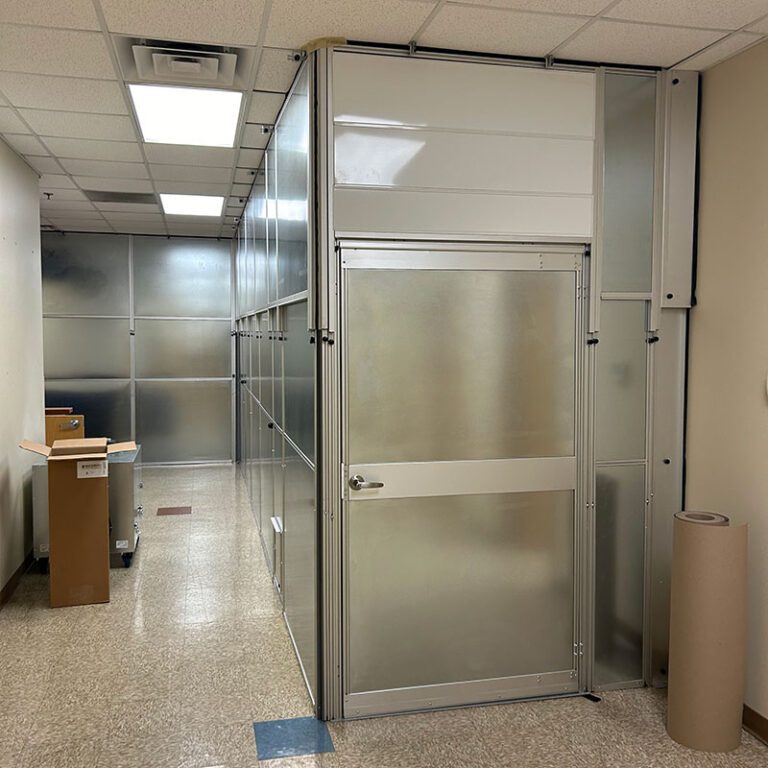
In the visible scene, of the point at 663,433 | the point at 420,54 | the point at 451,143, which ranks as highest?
the point at 420,54

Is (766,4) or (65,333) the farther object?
(65,333)

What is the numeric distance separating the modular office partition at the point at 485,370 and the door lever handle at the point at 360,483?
0.04ft

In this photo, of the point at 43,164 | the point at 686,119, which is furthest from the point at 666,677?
the point at 43,164

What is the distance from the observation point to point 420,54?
2943 mm

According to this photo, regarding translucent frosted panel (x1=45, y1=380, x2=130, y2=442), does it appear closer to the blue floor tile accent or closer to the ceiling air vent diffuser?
the ceiling air vent diffuser

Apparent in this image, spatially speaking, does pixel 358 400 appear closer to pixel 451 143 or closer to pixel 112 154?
pixel 451 143

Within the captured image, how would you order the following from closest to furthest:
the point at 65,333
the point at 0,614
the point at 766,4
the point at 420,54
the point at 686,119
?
the point at 766,4, the point at 420,54, the point at 686,119, the point at 0,614, the point at 65,333

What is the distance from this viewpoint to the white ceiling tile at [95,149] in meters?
4.52

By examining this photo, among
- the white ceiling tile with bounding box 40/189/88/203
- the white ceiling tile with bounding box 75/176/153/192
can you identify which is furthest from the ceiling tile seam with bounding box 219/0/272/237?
the white ceiling tile with bounding box 40/189/88/203

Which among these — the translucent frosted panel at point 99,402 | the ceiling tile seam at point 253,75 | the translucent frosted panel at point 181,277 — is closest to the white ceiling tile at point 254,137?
the ceiling tile seam at point 253,75

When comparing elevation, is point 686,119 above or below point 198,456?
above

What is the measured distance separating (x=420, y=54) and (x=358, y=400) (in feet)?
4.65

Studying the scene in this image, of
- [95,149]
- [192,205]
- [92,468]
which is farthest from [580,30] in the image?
[192,205]

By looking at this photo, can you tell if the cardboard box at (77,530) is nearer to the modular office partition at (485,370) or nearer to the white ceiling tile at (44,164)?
the modular office partition at (485,370)
